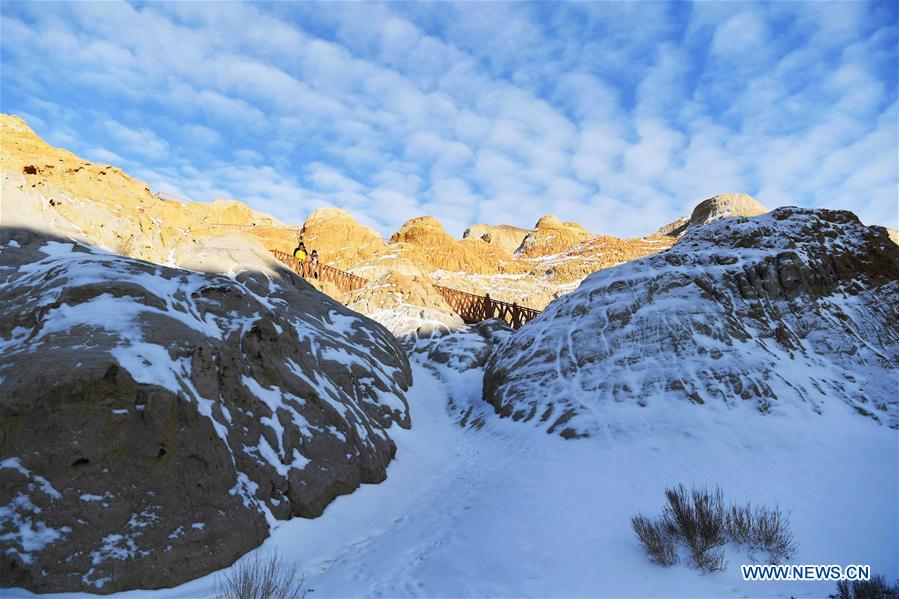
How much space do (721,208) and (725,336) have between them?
13990cm

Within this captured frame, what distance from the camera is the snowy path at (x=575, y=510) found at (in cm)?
656

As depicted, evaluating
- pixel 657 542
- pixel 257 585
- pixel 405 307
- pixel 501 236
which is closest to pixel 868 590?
pixel 657 542

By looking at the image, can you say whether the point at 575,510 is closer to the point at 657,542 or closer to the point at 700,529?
the point at 657,542

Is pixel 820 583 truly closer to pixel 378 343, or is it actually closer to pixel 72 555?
pixel 72 555

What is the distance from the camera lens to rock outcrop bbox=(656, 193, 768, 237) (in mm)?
130363

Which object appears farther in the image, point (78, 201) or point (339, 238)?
point (339, 238)

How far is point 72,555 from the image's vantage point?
5.79 metres

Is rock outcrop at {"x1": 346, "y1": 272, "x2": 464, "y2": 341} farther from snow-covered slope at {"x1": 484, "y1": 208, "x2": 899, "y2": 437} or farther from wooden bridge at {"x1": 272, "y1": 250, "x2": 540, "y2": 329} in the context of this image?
snow-covered slope at {"x1": 484, "y1": 208, "x2": 899, "y2": 437}

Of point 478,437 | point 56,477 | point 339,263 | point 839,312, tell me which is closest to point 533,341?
point 478,437

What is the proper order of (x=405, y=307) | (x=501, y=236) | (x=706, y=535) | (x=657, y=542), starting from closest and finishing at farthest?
1. (x=706, y=535)
2. (x=657, y=542)
3. (x=405, y=307)
4. (x=501, y=236)

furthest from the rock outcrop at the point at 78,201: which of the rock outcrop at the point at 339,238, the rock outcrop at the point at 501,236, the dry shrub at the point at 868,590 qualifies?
the rock outcrop at the point at 501,236

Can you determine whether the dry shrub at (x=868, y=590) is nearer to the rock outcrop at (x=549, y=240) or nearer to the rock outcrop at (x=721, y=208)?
the rock outcrop at (x=549, y=240)

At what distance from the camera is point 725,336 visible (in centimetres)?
1648

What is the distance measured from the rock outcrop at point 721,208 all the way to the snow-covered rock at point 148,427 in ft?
442
